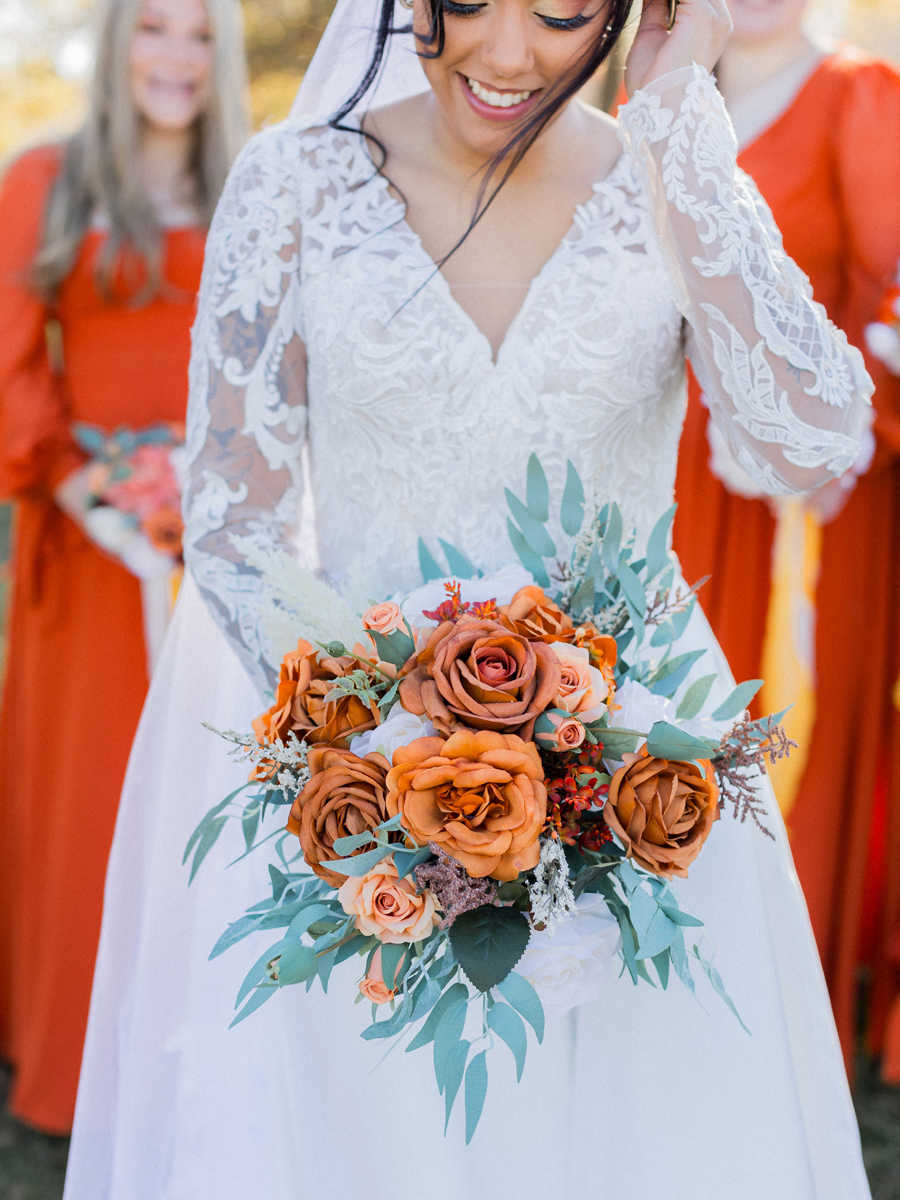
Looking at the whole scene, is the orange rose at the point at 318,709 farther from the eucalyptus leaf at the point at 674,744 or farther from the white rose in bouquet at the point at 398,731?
the eucalyptus leaf at the point at 674,744

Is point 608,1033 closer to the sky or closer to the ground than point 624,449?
closer to the ground

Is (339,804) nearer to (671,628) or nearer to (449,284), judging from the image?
(671,628)

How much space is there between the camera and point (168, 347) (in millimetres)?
3223

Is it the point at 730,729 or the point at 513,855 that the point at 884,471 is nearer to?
the point at 730,729

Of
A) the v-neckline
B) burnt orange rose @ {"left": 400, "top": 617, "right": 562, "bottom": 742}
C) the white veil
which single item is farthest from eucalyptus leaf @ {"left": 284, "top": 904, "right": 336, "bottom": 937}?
the white veil

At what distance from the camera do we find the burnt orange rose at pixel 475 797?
113 cm

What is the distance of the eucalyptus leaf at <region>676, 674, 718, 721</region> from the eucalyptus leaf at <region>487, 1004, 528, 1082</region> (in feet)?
1.28

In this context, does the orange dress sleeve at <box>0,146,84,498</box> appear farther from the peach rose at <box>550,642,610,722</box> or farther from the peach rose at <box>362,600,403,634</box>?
the peach rose at <box>550,642,610,722</box>

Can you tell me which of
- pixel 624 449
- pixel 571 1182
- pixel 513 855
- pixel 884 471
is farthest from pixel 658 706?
pixel 884 471

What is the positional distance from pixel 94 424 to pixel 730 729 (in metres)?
2.33

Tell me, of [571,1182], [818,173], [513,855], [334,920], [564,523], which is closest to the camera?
[513,855]

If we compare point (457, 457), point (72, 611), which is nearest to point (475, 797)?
point (457, 457)

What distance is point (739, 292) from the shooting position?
151 centimetres

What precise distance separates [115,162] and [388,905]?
2.69m
